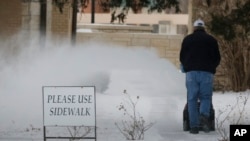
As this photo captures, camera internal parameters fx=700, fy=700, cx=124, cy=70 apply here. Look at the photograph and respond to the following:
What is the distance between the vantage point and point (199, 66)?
10.5 meters

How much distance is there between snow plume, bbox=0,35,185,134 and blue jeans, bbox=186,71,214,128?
5.53 meters

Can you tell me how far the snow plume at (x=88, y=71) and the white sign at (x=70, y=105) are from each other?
7321 millimetres

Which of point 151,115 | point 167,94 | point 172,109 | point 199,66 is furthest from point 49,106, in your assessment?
point 167,94

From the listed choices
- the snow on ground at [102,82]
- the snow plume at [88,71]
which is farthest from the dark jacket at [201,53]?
the snow plume at [88,71]

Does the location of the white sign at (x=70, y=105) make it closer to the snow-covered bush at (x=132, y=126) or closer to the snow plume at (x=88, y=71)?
the snow-covered bush at (x=132, y=126)

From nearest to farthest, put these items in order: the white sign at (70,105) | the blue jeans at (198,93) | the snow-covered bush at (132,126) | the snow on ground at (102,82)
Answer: the white sign at (70,105)
the snow-covered bush at (132,126)
the blue jeans at (198,93)
the snow on ground at (102,82)

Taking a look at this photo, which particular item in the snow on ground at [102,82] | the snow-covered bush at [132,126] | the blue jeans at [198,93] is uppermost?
the blue jeans at [198,93]

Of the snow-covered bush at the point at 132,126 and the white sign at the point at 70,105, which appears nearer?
the white sign at the point at 70,105

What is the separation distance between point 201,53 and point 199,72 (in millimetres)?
300

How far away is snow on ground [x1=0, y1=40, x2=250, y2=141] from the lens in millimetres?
13062

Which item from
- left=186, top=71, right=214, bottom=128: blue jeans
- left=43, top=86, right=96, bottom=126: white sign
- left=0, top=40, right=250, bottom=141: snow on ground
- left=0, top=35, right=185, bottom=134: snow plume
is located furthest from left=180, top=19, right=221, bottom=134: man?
left=0, top=35, right=185, bottom=134: snow plume

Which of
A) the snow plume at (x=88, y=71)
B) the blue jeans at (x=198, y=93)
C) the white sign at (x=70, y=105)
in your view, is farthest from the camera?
the snow plume at (x=88, y=71)

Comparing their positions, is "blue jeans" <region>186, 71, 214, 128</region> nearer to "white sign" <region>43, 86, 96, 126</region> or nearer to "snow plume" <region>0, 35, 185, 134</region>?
"white sign" <region>43, 86, 96, 126</region>

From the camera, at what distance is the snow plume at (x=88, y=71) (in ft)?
59.7
